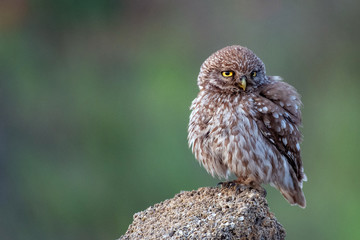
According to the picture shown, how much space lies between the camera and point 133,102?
8.55 m

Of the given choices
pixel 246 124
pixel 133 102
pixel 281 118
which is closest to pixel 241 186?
pixel 246 124

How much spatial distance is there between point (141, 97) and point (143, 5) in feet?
4.53

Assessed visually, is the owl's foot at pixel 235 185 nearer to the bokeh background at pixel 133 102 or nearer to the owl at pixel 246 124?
the owl at pixel 246 124

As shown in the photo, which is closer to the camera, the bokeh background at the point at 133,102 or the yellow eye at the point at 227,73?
the yellow eye at the point at 227,73

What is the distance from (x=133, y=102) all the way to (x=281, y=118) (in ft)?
14.8

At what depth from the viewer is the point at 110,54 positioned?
9.09 meters

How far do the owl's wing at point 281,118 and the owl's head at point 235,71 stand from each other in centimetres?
11

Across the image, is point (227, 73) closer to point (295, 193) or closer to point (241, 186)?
point (241, 186)

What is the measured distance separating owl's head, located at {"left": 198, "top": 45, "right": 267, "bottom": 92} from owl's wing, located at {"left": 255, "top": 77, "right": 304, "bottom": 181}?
0.38 ft

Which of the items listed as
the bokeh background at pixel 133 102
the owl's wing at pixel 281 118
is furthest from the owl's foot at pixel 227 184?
the bokeh background at pixel 133 102

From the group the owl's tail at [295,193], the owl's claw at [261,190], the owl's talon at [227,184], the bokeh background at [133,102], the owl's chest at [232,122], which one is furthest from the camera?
the bokeh background at [133,102]

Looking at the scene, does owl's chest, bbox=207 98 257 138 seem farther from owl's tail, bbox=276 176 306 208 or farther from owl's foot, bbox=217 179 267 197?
owl's tail, bbox=276 176 306 208

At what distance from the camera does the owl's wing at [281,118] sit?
4.16 metres

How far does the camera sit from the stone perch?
3.21 m
